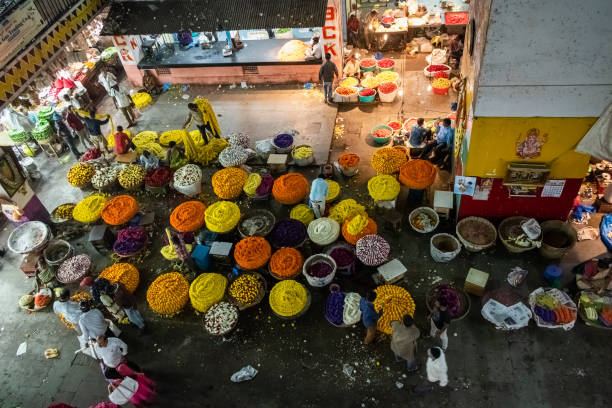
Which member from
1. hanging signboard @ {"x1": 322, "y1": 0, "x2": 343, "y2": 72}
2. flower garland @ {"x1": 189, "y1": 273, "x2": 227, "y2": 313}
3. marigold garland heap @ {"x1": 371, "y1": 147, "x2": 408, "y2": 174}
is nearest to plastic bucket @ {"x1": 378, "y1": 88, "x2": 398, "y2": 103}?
hanging signboard @ {"x1": 322, "y1": 0, "x2": 343, "y2": 72}

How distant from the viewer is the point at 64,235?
1105 cm

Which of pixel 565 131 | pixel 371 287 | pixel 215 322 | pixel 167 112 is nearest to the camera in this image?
pixel 565 131

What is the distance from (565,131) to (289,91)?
9845mm

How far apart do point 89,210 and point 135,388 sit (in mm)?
5376

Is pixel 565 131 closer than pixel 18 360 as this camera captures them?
Yes

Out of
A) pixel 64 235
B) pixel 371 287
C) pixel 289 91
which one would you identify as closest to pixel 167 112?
pixel 289 91

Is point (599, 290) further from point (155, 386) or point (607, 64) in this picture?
point (155, 386)

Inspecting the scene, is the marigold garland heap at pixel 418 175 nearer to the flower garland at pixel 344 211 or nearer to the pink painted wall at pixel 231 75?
the flower garland at pixel 344 211

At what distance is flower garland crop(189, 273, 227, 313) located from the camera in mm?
8602

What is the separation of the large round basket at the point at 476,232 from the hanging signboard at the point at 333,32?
315 inches

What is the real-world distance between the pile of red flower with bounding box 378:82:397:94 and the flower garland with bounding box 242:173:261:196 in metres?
5.63

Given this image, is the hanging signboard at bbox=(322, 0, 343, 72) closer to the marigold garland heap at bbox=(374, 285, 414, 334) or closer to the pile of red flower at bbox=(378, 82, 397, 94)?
the pile of red flower at bbox=(378, 82, 397, 94)

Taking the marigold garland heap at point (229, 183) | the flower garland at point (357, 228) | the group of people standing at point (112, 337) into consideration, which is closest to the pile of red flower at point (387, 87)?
the marigold garland heap at point (229, 183)

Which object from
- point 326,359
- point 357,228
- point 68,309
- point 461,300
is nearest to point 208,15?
point 357,228
